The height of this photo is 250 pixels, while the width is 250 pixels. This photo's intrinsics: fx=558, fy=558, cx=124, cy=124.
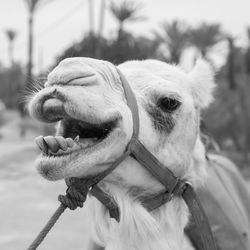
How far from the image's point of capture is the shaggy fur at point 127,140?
1810 mm

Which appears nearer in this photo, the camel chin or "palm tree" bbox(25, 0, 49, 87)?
the camel chin

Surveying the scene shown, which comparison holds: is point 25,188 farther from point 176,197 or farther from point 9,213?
point 176,197

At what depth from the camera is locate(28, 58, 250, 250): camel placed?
181 cm

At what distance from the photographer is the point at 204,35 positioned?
28812 mm

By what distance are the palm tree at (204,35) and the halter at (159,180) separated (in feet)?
86.6

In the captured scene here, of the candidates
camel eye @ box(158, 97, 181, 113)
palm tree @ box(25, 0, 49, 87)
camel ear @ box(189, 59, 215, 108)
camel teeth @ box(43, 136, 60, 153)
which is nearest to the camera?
camel teeth @ box(43, 136, 60, 153)

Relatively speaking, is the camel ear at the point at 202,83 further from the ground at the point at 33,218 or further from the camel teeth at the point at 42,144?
the ground at the point at 33,218

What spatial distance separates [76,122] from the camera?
1927 millimetres

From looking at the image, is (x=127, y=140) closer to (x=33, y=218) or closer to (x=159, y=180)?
(x=159, y=180)

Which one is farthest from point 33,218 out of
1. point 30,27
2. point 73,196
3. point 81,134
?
point 30,27

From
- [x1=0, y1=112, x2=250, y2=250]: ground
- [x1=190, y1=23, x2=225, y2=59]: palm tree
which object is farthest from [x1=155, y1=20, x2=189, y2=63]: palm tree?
[x1=0, y1=112, x2=250, y2=250]: ground

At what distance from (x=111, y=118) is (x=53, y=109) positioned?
19 cm

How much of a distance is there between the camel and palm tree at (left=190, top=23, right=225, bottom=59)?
26401mm

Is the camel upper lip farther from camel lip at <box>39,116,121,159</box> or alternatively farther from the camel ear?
the camel ear
